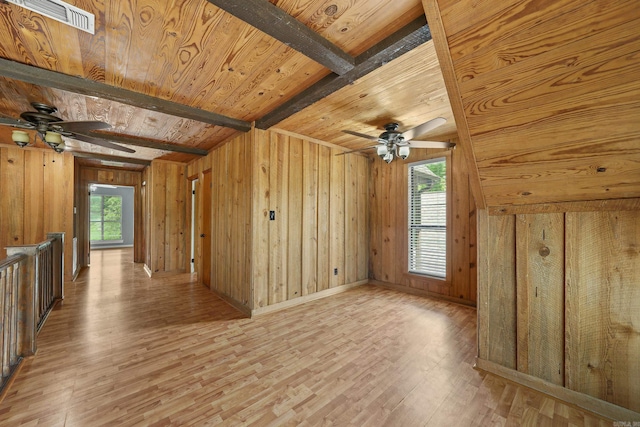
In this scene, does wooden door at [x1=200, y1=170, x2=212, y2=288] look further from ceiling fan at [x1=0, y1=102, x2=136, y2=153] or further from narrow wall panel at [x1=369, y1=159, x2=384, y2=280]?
narrow wall panel at [x1=369, y1=159, x2=384, y2=280]

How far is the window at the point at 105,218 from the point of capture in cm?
968

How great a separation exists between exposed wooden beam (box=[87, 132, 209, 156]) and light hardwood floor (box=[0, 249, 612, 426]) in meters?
2.51

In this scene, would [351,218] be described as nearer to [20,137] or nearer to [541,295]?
[541,295]

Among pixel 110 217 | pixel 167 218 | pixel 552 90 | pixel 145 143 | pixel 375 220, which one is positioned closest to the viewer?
pixel 552 90

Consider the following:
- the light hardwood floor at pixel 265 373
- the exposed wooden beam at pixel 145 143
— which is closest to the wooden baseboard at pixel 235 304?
the light hardwood floor at pixel 265 373

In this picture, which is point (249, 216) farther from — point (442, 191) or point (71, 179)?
point (71, 179)

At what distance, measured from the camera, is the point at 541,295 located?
1831 mm

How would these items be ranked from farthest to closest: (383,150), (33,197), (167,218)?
(167,218) → (33,197) → (383,150)

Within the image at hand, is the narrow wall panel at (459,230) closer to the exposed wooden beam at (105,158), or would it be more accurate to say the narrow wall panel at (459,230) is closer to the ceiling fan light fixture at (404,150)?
the ceiling fan light fixture at (404,150)

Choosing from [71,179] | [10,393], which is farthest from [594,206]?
[71,179]

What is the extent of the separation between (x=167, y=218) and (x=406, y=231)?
5.16 meters

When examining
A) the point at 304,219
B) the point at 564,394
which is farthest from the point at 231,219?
the point at 564,394

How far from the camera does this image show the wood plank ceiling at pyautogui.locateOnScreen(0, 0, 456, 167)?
1468 mm

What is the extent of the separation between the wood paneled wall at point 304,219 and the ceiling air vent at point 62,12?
6.01 feet
